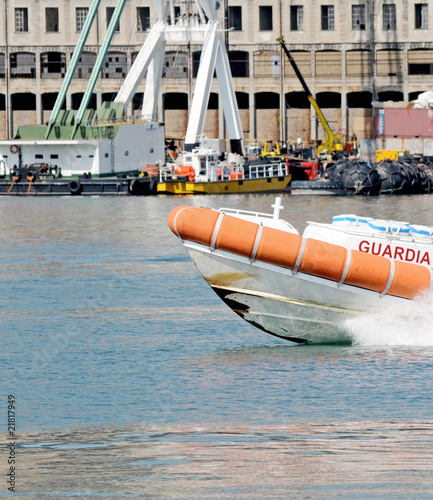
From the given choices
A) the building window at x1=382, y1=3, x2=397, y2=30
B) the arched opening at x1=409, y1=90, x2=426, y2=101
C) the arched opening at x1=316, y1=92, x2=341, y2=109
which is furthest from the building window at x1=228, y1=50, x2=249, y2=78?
the arched opening at x1=409, y1=90, x2=426, y2=101

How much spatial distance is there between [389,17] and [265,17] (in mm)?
8876

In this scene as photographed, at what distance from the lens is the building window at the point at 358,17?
85062mm

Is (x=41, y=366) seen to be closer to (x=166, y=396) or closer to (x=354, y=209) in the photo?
(x=166, y=396)

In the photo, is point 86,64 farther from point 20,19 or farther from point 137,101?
point 20,19

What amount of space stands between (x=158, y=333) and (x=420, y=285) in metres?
6.01

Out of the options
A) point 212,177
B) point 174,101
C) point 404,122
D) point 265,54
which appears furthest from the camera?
point 174,101

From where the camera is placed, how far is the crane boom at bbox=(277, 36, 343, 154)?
79.1 meters

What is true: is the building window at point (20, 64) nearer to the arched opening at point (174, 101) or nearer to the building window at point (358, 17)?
the arched opening at point (174, 101)

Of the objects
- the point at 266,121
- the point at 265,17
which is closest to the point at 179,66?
the point at 265,17

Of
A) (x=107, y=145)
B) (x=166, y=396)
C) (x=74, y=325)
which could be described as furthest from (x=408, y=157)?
(x=166, y=396)

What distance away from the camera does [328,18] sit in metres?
85.6

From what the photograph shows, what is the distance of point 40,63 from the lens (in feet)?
281

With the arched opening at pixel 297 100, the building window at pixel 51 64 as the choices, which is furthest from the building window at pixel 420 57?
the building window at pixel 51 64

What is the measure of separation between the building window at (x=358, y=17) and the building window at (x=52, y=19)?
2130 cm
